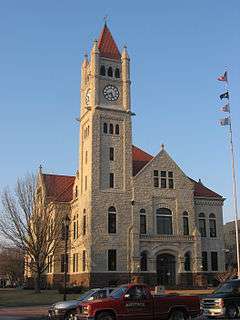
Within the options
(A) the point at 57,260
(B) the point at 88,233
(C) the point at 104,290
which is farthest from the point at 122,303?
(A) the point at 57,260

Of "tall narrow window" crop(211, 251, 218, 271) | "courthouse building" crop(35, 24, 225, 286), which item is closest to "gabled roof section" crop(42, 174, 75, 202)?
"courthouse building" crop(35, 24, 225, 286)

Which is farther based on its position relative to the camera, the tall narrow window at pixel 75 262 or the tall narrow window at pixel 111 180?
the tall narrow window at pixel 75 262

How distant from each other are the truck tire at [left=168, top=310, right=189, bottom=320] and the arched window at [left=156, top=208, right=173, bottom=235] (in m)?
39.8

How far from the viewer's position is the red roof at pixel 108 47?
2586 inches

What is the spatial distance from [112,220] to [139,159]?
12148 mm

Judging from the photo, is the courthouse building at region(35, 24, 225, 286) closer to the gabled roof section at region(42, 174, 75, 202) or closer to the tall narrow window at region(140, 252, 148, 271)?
the tall narrow window at region(140, 252, 148, 271)

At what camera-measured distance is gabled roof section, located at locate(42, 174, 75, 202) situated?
230 feet

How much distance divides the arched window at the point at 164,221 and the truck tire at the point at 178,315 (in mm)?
39850

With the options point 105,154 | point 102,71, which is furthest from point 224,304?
point 102,71

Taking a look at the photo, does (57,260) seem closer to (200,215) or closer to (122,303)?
(200,215)

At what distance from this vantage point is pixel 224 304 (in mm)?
22812

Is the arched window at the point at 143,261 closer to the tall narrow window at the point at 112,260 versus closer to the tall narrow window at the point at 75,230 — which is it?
the tall narrow window at the point at 112,260

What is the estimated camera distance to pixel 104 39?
222ft

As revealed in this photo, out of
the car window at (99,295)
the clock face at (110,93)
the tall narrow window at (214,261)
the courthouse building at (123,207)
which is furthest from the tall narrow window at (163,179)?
the car window at (99,295)
